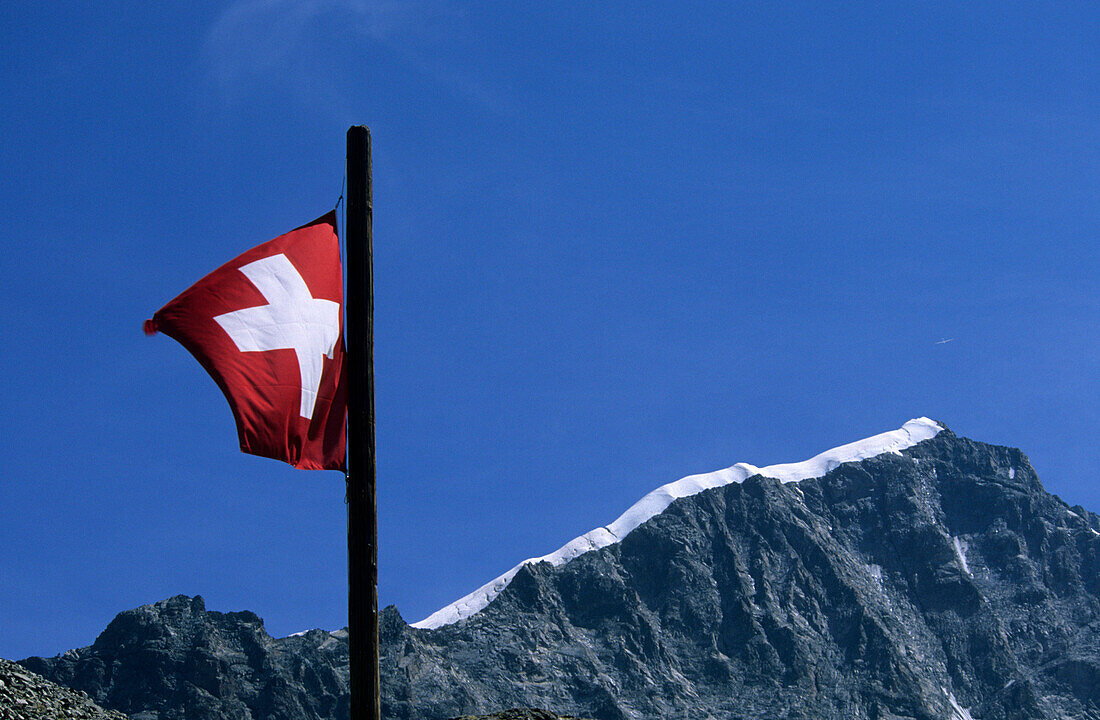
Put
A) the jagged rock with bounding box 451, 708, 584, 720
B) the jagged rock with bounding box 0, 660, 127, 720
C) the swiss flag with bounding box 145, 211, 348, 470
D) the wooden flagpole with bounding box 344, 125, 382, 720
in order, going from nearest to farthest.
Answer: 1. the wooden flagpole with bounding box 344, 125, 382, 720
2. the swiss flag with bounding box 145, 211, 348, 470
3. the jagged rock with bounding box 451, 708, 584, 720
4. the jagged rock with bounding box 0, 660, 127, 720

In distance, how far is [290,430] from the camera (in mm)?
12969

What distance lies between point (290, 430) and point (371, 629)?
84.8 inches

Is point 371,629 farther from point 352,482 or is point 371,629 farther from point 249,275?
point 249,275

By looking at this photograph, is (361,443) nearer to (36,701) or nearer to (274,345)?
(274,345)

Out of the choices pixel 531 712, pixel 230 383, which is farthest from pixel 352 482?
pixel 531 712

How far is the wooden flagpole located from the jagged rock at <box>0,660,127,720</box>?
2940cm

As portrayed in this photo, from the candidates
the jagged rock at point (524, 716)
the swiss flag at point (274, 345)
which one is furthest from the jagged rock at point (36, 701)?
the swiss flag at point (274, 345)

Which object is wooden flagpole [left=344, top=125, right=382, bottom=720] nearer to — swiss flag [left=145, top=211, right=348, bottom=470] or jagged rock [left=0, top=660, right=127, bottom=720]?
swiss flag [left=145, top=211, right=348, bottom=470]

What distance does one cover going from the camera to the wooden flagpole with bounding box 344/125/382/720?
1202cm

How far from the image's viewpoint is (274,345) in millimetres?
13164

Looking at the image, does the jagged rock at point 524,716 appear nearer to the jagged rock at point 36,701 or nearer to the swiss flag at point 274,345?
the swiss flag at point 274,345

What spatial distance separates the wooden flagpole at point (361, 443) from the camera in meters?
12.0

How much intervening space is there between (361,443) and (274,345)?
1.41 m

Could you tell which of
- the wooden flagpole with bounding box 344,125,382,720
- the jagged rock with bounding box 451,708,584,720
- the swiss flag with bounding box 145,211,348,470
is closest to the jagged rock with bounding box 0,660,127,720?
the jagged rock with bounding box 451,708,584,720
